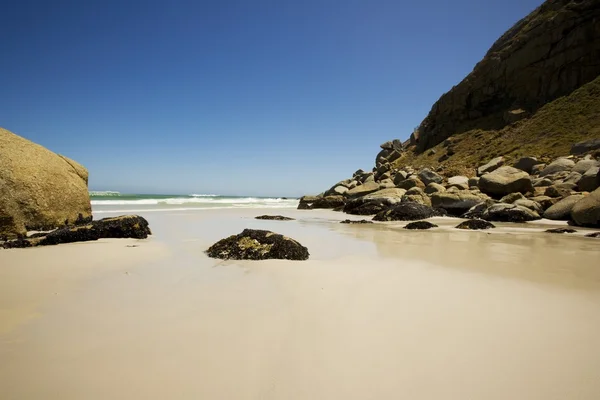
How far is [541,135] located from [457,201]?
75.1ft

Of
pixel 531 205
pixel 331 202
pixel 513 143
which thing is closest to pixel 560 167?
pixel 531 205

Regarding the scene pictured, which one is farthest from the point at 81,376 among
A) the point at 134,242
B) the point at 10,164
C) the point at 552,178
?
the point at 552,178

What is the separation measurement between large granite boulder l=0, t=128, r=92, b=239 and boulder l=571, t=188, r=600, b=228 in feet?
46.5

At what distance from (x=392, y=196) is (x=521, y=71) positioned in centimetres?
3201

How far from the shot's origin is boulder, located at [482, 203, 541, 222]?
446 inches

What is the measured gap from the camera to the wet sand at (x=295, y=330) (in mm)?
1596

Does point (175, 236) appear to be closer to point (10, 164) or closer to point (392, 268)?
point (10, 164)

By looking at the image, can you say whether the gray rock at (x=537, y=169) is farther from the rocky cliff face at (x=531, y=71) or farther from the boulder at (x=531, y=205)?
the rocky cliff face at (x=531, y=71)

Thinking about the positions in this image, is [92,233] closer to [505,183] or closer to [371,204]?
[371,204]

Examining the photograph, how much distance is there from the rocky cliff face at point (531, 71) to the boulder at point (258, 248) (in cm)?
3970

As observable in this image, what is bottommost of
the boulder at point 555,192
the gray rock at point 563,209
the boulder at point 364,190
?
the gray rock at point 563,209

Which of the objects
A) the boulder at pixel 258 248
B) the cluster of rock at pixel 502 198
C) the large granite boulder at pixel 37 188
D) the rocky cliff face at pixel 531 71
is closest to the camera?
the boulder at pixel 258 248

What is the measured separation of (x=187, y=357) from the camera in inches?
71.9

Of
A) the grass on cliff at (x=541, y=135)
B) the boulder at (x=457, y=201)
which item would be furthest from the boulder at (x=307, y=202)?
the grass on cliff at (x=541, y=135)
